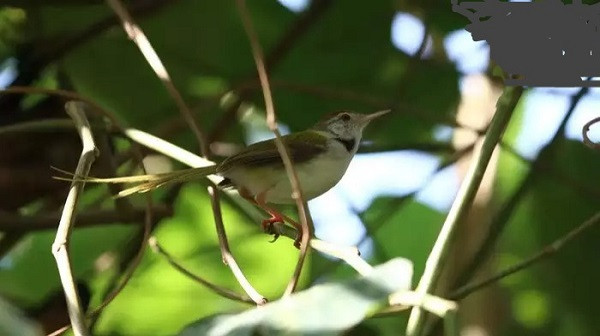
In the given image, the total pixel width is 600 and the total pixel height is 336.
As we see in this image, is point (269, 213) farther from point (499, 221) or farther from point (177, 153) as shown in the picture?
point (499, 221)

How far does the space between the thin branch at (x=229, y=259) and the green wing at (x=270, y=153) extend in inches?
1.6

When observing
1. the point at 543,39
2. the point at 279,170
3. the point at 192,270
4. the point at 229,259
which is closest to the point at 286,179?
the point at 279,170

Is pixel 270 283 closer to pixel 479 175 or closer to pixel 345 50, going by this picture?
pixel 345 50

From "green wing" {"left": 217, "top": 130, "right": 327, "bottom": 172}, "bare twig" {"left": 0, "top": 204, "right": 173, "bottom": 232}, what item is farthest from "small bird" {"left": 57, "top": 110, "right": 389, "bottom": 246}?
"bare twig" {"left": 0, "top": 204, "right": 173, "bottom": 232}

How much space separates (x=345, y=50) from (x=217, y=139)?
0.99 feet

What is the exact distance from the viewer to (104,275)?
164cm

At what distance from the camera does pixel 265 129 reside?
182cm

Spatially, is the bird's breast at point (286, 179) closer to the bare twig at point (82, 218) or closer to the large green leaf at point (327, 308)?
the bare twig at point (82, 218)

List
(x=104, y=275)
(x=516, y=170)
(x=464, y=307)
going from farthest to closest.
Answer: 1. (x=516, y=170)
2. (x=104, y=275)
3. (x=464, y=307)

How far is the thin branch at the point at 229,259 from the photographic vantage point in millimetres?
938

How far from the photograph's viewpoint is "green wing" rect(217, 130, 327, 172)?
130cm

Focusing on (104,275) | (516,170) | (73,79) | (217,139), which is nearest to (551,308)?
(516,170)

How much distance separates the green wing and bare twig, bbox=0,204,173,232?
20cm

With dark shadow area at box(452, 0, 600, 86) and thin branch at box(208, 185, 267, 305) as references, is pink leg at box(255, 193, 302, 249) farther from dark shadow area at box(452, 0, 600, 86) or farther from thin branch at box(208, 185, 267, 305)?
dark shadow area at box(452, 0, 600, 86)
